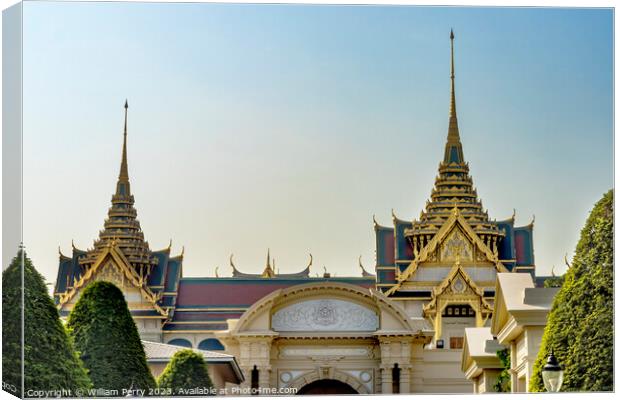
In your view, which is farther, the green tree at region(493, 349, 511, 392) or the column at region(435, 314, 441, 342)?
the column at region(435, 314, 441, 342)

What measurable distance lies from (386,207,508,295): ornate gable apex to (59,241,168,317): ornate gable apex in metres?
7.67

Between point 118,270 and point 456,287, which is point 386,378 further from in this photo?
point 456,287

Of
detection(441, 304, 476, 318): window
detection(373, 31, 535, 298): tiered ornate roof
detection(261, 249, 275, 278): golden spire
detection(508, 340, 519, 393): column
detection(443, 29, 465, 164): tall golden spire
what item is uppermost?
detection(373, 31, 535, 298): tiered ornate roof

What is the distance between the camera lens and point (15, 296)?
1214 inches

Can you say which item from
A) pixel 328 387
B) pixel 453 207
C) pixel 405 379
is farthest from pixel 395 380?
pixel 453 207

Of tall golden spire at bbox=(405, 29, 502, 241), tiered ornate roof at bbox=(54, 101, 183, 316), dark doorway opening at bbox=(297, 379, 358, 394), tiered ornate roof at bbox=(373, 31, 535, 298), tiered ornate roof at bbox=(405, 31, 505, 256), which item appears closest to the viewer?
tiered ornate roof at bbox=(54, 101, 183, 316)

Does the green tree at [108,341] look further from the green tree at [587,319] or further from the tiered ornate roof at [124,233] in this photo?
the green tree at [587,319]

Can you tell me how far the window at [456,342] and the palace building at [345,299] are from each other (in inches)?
2.6

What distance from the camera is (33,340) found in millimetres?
30734

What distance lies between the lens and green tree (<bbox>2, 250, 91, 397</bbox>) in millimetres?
30641

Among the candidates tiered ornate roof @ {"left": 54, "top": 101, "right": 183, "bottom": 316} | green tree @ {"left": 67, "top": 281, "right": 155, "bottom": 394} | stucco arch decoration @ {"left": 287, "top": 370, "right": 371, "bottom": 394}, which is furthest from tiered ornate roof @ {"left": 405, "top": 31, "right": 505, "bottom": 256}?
green tree @ {"left": 67, "top": 281, "right": 155, "bottom": 394}

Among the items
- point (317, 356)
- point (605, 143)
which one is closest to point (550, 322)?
point (605, 143)

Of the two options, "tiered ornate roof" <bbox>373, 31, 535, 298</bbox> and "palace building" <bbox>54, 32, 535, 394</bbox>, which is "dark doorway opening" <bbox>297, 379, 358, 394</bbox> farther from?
"tiered ornate roof" <bbox>373, 31, 535, 298</bbox>

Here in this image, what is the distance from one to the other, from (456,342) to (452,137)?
16.4 meters
